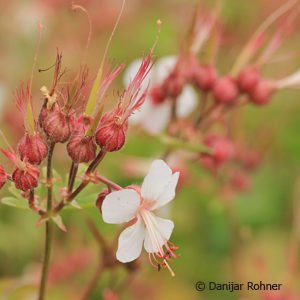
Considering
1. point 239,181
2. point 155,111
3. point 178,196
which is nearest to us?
point 155,111

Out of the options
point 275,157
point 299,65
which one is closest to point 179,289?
point 275,157

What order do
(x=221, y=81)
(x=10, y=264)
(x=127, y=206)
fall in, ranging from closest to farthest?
1. (x=127, y=206)
2. (x=221, y=81)
3. (x=10, y=264)

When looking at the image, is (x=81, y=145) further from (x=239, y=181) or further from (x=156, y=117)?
(x=239, y=181)

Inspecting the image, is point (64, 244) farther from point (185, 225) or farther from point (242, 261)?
point (242, 261)

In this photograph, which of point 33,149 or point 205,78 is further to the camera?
point 205,78

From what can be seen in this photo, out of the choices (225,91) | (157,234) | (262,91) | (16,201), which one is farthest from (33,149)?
(262,91)

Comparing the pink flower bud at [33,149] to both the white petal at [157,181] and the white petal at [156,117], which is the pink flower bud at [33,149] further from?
the white petal at [156,117]
